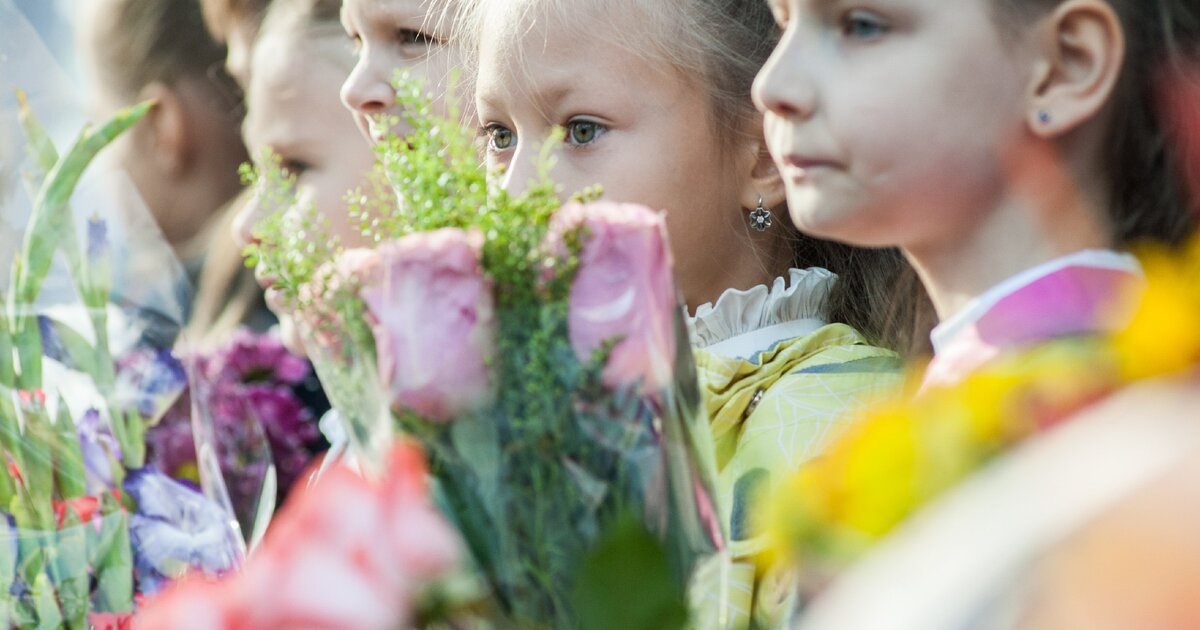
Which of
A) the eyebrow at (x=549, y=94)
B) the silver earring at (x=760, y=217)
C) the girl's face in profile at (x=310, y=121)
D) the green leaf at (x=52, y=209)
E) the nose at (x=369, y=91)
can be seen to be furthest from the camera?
the girl's face in profile at (x=310, y=121)

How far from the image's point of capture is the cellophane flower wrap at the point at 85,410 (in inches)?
51.3

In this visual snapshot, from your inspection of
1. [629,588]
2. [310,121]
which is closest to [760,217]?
[310,121]

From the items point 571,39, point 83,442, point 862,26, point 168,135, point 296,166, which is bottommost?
point 168,135

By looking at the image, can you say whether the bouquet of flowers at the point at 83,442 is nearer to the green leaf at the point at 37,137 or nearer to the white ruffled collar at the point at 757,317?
the green leaf at the point at 37,137

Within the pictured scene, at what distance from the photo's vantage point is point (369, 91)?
6.77 feet

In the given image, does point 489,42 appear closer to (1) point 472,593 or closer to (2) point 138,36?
(1) point 472,593

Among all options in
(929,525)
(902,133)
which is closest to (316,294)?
(902,133)

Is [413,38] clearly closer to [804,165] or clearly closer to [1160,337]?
[804,165]

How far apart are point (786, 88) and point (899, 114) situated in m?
0.09

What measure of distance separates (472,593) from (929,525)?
424mm

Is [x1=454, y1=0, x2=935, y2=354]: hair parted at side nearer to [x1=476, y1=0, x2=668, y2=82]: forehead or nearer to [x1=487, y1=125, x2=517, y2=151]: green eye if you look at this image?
[x1=476, y1=0, x2=668, y2=82]: forehead

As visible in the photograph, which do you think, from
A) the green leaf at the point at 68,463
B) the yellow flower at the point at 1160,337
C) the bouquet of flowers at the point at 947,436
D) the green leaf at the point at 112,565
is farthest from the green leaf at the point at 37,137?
the yellow flower at the point at 1160,337

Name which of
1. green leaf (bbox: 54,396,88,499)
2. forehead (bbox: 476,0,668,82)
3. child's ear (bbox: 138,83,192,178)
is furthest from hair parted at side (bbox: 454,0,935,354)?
child's ear (bbox: 138,83,192,178)

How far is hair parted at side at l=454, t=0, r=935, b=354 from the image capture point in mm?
1717
